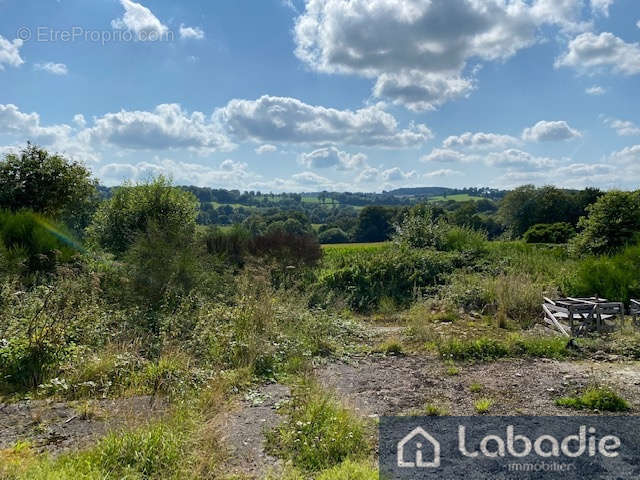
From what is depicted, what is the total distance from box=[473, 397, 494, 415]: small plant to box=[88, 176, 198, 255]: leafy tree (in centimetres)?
A: 1040

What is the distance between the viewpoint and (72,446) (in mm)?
3748

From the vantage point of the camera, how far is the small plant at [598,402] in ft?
15.1

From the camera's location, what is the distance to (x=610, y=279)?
9945mm

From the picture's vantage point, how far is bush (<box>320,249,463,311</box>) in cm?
1130

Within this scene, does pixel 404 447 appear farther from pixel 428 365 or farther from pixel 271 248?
pixel 271 248

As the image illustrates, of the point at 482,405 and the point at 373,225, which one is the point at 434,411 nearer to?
the point at 482,405

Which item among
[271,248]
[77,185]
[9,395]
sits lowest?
[9,395]

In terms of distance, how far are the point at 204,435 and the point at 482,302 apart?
25.5ft

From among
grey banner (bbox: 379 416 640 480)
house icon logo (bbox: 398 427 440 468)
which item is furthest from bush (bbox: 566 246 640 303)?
house icon logo (bbox: 398 427 440 468)

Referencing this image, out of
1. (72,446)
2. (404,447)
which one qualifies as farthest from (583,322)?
(72,446)

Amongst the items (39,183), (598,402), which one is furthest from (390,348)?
(39,183)

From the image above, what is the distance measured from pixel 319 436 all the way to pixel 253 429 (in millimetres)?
711

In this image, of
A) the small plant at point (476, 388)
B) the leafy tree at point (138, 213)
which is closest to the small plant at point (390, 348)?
the small plant at point (476, 388)

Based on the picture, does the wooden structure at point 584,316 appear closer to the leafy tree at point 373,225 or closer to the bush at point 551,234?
the bush at point 551,234
